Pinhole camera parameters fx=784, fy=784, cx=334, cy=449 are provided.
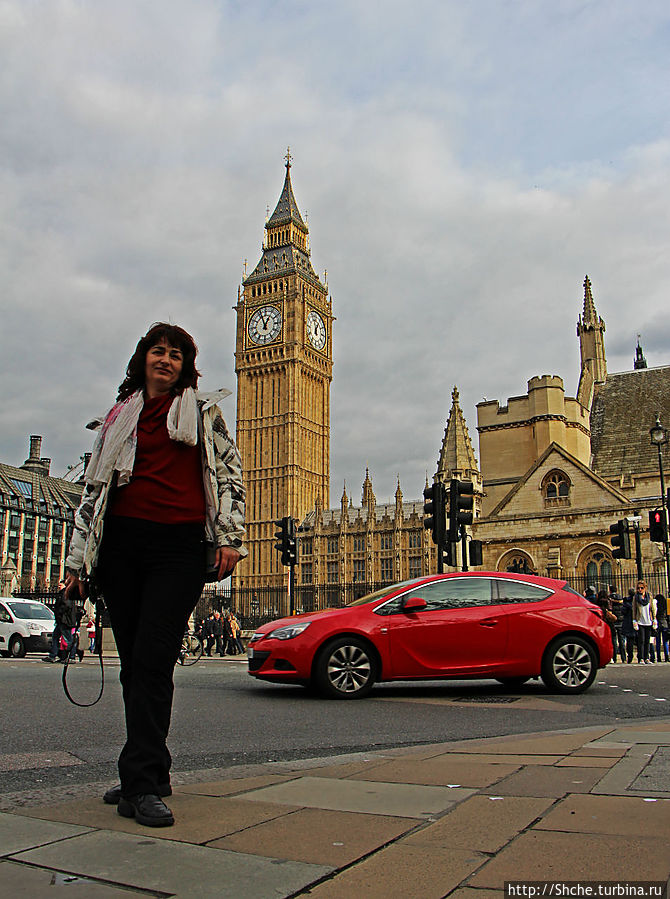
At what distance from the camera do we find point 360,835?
2.60 meters

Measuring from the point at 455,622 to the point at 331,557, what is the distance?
254 ft

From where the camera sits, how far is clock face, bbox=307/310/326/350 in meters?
101

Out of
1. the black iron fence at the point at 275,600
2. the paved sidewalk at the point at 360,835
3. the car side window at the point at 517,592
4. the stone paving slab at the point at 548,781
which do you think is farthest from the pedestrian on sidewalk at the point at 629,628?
the black iron fence at the point at 275,600

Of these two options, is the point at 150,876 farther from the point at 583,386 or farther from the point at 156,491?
the point at 583,386

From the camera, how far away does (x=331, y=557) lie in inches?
3346

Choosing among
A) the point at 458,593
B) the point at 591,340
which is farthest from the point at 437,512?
the point at 591,340

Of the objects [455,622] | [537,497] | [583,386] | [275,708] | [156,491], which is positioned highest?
[583,386]

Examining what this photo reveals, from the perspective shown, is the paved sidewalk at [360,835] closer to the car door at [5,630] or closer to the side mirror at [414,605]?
the side mirror at [414,605]

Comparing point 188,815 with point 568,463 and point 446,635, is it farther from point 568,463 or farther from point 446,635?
point 568,463

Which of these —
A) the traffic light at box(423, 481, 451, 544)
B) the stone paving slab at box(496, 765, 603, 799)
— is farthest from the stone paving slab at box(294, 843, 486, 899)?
the traffic light at box(423, 481, 451, 544)

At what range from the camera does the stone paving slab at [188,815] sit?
268 centimetres

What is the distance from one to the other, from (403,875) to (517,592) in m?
6.81

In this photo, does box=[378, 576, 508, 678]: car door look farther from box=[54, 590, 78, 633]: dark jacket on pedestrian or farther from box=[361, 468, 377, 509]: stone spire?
box=[361, 468, 377, 509]: stone spire

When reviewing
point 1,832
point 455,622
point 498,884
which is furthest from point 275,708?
point 498,884
